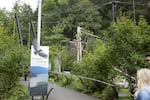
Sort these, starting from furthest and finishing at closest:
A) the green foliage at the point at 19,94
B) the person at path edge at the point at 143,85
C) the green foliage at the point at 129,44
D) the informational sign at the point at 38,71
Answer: the green foliage at the point at 19,94 → the green foliage at the point at 129,44 → the informational sign at the point at 38,71 → the person at path edge at the point at 143,85

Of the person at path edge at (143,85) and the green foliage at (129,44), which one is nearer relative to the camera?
the person at path edge at (143,85)

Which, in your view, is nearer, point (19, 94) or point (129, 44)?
point (129, 44)

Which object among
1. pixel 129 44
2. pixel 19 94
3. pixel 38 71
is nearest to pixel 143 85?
pixel 38 71

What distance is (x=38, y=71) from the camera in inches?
442

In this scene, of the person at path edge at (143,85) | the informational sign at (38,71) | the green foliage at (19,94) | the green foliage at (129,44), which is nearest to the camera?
the person at path edge at (143,85)

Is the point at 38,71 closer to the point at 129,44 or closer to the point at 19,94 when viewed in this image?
the point at 19,94

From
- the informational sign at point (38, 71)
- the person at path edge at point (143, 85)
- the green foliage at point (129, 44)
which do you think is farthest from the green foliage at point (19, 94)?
the person at path edge at point (143, 85)

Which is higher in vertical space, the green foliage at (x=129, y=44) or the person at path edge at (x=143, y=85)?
the green foliage at (x=129, y=44)

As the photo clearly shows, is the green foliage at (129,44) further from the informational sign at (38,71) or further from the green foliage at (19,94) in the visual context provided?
the green foliage at (19,94)

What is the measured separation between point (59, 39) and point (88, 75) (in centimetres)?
2989

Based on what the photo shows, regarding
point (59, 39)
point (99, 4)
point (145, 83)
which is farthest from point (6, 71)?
point (99, 4)

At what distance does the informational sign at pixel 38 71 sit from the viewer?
11.2 meters

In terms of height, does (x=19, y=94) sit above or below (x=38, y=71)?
below

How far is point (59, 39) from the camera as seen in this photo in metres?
48.2
